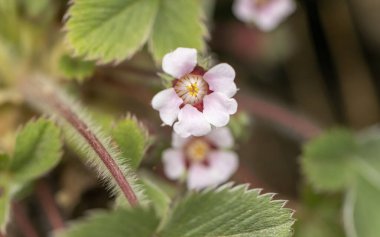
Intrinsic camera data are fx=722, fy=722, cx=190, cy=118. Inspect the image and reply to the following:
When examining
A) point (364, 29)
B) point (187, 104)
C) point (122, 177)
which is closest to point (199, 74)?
point (187, 104)

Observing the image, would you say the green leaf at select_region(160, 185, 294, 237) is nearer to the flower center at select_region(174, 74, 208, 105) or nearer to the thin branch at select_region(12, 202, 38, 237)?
the flower center at select_region(174, 74, 208, 105)

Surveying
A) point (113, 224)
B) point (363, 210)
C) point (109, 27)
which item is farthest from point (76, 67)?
point (363, 210)

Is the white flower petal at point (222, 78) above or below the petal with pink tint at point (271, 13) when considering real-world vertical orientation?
below

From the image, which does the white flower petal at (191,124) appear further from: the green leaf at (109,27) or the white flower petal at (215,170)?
the white flower petal at (215,170)

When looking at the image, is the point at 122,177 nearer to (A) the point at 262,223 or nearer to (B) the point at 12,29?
(A) the point at 262,223

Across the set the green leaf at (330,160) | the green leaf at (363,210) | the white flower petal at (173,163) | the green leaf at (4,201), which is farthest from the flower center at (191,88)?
the green leaf at (363,210)

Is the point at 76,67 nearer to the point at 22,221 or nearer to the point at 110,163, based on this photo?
the point at 22,221
